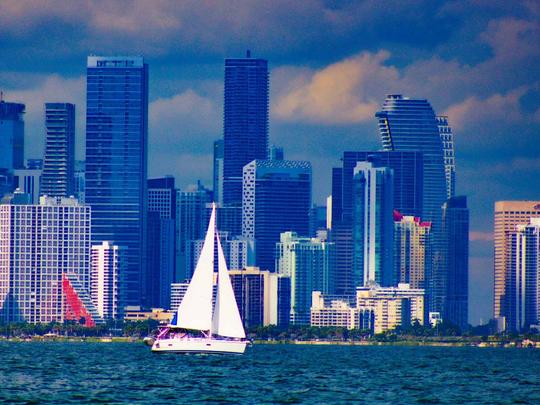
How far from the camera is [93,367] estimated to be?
15325 cm

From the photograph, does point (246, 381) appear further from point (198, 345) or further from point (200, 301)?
point (200, 301)

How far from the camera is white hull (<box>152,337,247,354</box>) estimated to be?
563 ft

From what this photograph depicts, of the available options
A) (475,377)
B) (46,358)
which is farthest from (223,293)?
(475,377)

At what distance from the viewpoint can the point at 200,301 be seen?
172 m

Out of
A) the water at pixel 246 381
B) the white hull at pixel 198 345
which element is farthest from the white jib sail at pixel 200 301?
the water at pixel 246 381

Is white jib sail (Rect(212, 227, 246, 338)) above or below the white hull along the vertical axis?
above

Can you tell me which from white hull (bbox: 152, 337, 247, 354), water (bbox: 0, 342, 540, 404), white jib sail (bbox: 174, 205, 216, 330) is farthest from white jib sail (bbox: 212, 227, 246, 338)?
water (bbox: 0, 342, 540, 404)

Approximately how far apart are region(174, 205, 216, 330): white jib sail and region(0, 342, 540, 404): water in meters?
3.56

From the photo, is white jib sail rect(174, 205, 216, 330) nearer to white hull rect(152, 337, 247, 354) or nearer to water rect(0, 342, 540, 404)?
white hull rect(152, 337, 247, 354)

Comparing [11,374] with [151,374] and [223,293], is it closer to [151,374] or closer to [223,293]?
[151,374]

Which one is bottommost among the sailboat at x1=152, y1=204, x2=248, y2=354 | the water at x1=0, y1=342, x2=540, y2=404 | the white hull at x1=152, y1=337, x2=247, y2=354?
the water at x1=0, y1=342, x2=540, y2=404

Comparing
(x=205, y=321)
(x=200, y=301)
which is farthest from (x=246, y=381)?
(x=200, y=301)

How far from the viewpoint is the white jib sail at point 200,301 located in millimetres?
171625

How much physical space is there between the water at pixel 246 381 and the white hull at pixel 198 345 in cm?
94
